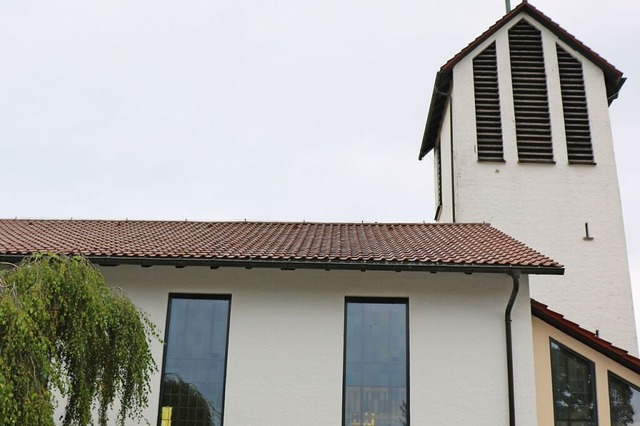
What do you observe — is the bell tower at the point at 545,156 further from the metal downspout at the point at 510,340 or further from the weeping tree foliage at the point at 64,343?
the weeping tree foliage at the point at 64,343

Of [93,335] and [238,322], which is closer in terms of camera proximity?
[93,335]

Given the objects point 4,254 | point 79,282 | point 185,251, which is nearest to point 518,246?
point 185,251

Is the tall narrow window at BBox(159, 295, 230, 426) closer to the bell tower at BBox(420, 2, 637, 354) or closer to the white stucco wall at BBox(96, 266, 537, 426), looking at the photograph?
the white stucco wall at BBox(96, 266, 537, 426)

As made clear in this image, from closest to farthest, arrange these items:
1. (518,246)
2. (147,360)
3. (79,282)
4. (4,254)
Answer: (79,282) → (147,360) → (4,254) → (518,246)

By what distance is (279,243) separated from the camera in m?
13.0

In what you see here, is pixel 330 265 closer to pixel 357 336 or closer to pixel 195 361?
pixel 357 336

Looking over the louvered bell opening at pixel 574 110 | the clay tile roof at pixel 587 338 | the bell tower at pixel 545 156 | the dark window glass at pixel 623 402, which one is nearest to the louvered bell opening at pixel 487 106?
the bell tower at pixel 545 156

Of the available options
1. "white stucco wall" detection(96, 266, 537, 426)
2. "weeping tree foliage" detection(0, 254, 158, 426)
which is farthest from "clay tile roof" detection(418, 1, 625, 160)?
"weeping tree foliage" detection(0, 254, 158, 426)

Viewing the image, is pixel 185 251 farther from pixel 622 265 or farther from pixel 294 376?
pixel 622 265

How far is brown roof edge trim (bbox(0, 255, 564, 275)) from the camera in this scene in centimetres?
1104

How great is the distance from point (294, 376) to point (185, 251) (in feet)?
9.08

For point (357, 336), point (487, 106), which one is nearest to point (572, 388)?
point (357, 336)

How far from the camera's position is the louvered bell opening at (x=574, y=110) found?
18641 mm

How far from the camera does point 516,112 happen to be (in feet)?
62.5
